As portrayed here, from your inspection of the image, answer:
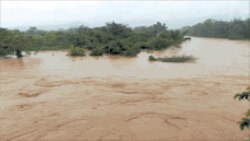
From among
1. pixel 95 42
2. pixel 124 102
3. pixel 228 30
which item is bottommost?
pixel 124 102

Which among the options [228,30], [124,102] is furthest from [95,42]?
[228,30]

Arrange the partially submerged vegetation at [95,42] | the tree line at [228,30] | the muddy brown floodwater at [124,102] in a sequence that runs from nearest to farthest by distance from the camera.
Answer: the muddy brown floodwater at [124,102], the partially submerged vegetation at [95,42], the tree line at [228,30]

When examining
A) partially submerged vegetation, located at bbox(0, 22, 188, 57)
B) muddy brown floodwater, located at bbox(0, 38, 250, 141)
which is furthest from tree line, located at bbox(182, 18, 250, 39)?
muddy brown floodwater, located at bbox(0, 38, 250, 141)

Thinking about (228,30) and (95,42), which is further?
(228,30)

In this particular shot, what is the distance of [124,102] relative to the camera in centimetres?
809

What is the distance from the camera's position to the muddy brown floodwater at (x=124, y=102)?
5961 millimetres

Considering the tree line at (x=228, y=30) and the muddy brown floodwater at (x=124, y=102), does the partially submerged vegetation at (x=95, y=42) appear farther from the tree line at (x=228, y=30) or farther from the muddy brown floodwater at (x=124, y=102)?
the tree line at (x=228, y=30)

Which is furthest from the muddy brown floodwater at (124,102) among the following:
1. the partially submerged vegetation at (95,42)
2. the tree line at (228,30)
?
the tree line at (228,30)

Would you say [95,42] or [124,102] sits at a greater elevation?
[95,42]

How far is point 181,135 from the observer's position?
18.9ft

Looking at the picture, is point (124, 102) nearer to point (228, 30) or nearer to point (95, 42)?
point (95, 42)

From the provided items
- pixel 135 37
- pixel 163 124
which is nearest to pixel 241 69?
pixel 163 124

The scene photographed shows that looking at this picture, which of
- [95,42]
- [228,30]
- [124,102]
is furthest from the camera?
[228,30]

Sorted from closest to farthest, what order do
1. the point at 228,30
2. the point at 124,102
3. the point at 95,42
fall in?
the point at 124,102
the point at 95,42
the point at 228,30
